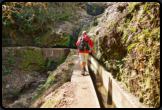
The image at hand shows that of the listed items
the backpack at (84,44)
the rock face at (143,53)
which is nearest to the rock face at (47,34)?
the backpack at (84,44)

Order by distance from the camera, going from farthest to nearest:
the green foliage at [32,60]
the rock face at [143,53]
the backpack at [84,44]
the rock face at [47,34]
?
the rock face at [47,34], the green foliage at [32,60], the backpack at [84,44], the rock face at [143,53]

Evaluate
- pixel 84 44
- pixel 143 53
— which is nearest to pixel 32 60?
pixel 84 44

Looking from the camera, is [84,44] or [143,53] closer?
[143,53]

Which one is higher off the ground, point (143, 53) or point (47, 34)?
point (47, 34)

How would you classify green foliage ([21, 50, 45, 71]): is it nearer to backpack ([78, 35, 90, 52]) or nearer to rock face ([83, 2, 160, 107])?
backpack ([78, 35, 90, 52])

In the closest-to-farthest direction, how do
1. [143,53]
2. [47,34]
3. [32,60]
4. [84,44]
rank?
[143,53]
[84,44]
[32,60]
[47,34]

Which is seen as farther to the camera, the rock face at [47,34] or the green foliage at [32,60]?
the rock face at [47,34]

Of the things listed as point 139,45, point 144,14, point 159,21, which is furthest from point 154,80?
point 144,14

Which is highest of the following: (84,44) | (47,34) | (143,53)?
(47,34)

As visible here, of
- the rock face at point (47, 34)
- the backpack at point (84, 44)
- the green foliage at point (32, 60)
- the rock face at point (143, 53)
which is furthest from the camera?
the rock face at point (47, 34)

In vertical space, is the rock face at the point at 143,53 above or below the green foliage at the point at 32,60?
above

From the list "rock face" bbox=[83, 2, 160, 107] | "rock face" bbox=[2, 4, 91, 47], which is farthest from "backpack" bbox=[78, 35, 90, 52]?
"rock face" bbox=[2, 4, 91, 47]

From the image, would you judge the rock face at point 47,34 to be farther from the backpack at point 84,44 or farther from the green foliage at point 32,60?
the backpack at point 84,44

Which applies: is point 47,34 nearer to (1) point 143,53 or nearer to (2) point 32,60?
(2) point 32,60
